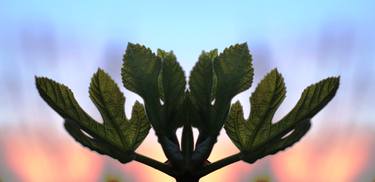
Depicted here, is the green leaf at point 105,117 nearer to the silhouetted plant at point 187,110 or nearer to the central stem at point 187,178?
the silhouetted plant at point 187,110

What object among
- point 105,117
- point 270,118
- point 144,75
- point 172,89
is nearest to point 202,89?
point 172,89

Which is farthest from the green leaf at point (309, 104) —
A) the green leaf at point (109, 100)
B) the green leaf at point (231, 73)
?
the green leaf at point (109, 100)

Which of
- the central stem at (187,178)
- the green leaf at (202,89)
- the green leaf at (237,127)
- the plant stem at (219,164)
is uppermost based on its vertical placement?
the green leaf at (202,89)

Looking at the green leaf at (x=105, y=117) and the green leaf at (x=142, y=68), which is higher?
the green leaf at (x=142, y=68)

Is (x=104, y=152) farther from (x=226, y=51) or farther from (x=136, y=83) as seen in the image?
(x=226, y=51)

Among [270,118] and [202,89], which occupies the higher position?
[202,89]

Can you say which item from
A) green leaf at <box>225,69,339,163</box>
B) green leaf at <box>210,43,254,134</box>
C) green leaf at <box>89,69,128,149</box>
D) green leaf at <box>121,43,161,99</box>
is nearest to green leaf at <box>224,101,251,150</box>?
green leaf at <box>225,69,339,163</box>

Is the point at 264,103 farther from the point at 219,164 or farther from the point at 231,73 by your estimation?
the point at 219,164
